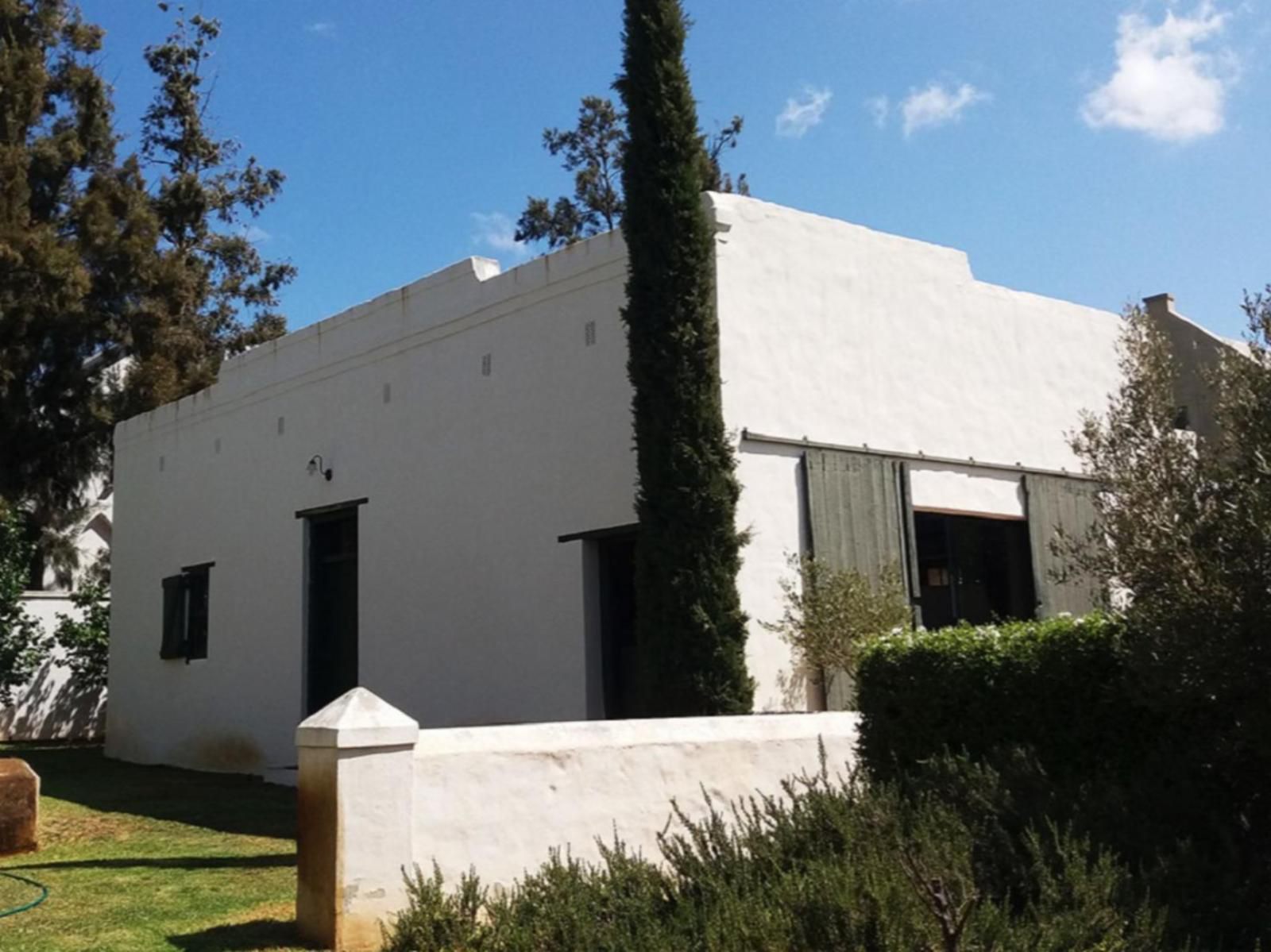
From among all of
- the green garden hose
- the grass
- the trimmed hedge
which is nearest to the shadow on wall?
the grass

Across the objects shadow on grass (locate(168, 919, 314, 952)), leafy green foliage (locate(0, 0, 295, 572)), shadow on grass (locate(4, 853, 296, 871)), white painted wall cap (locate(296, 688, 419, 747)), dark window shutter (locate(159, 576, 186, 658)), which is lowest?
shadow on grass (locate(168, 919, 314, 952))

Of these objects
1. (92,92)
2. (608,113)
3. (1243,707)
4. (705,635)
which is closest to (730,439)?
(705,635)

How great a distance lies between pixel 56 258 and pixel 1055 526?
1568 centimetres

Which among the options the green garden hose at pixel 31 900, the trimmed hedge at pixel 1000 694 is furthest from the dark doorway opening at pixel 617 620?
the green garden hose at pixel 31 900

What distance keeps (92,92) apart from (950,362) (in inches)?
694

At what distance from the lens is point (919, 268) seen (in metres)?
12.2

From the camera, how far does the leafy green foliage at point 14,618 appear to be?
19.2 metres

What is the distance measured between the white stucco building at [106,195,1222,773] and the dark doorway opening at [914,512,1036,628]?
0.03 m

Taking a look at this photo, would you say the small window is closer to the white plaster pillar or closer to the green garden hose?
the green garden hose

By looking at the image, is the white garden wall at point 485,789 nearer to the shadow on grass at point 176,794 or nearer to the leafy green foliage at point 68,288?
the shadow on grass at point 176,794

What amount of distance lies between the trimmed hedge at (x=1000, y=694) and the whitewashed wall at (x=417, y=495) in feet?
11.6

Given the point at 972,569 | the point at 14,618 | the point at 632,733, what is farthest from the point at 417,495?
the point at 14,618

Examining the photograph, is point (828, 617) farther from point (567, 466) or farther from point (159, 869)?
point (159, 869)

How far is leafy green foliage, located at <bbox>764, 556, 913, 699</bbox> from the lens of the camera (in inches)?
389
